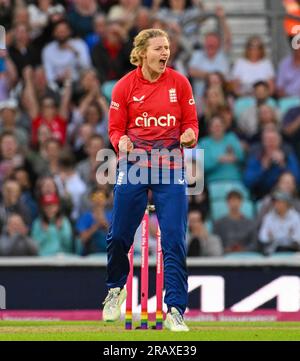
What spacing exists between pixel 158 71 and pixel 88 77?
7616 millimetres

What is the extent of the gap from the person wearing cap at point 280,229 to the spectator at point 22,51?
411 centimetres

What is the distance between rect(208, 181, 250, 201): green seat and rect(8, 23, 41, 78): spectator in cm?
309

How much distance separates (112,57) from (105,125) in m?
1.13

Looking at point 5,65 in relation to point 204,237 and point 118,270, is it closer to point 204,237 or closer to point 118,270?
point 204,237

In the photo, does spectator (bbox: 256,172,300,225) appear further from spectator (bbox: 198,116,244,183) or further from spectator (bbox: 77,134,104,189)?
spectator (bbox: 77,134,104,189)

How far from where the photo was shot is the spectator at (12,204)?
16.6 metres

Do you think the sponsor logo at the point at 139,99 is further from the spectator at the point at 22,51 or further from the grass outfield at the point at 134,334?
the spectator at the point at 22,51

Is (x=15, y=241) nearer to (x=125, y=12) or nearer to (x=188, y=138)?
(x=125, y=12)

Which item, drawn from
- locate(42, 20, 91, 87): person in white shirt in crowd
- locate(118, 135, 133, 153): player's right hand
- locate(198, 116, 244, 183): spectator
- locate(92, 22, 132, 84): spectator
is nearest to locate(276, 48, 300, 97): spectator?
locate(198, 116, 244, 183): spectator

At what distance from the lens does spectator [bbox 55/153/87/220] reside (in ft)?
55.6

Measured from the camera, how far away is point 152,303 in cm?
1472

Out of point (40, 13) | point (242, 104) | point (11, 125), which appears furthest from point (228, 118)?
point (40, 13)

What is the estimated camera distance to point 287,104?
18.4 m
